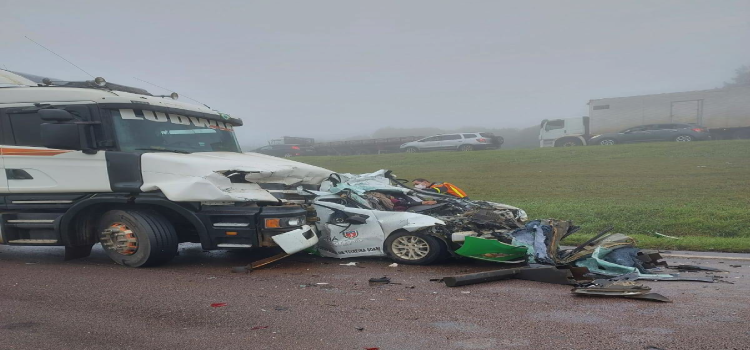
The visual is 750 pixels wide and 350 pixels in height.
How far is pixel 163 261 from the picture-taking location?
683cm

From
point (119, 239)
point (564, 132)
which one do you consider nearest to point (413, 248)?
point (119, 239)

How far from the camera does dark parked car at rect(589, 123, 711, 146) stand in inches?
1029

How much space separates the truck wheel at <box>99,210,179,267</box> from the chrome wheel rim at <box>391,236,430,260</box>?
2823 millimetres

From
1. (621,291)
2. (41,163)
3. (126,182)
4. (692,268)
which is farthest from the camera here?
(41,163)

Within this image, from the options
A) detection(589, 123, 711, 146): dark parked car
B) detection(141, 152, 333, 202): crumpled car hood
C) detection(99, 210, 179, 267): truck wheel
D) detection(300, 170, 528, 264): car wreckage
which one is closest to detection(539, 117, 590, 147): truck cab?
detection(589, 123, 711, 146): dark parked car

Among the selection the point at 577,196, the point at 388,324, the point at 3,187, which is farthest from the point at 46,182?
the point at 577,196

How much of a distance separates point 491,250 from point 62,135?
5348 mm

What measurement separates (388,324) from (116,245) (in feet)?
13.9

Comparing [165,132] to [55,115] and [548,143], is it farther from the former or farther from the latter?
[548,143]

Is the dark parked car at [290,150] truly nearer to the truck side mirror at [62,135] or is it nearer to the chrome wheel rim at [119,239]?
the chrome wheel rim at [119,239]

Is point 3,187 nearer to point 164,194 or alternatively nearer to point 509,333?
point 164,194

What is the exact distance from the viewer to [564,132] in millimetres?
30031

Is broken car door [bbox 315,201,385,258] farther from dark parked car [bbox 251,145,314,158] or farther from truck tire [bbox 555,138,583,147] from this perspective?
truck tire [bbox 555,138,583,147]

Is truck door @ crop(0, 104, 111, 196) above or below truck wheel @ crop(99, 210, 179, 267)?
above
